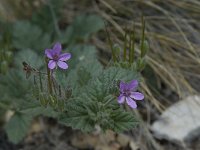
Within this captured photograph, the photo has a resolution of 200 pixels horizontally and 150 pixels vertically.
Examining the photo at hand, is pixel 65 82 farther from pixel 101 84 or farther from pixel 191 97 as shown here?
pixel 191 97

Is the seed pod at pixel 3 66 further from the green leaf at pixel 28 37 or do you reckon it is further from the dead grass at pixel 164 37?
the dead grass at pixel 164 37

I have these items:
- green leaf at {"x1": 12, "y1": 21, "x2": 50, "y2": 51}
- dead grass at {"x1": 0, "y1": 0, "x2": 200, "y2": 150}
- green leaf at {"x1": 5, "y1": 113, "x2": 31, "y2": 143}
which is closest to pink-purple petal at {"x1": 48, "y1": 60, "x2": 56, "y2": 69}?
green leaf at {"x1": 5, "y1": 113, "x2": 31, "y2": 143}

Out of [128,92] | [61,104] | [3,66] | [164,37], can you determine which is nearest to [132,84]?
[128,92]

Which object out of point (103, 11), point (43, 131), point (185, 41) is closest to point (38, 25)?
point (103, 11)

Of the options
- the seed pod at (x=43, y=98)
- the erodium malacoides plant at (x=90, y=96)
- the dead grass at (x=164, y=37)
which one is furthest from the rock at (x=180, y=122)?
the seed pod at (x=43, y=98)

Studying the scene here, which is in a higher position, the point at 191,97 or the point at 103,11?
the point at 103,11

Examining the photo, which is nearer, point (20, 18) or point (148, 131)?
point (148, 131)

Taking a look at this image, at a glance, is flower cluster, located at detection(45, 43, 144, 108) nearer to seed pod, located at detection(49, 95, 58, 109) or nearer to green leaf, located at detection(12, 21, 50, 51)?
seed pod, located at detection(49, 95, 58, 109)
